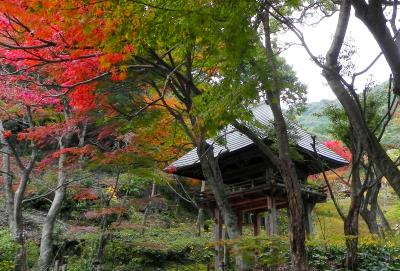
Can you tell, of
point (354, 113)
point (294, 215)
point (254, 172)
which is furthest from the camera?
point (254, 172)

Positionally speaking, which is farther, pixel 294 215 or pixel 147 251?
pixel 147 251

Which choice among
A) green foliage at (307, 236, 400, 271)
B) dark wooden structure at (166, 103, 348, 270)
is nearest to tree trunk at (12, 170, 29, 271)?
dark wooden structure at (166, 103, 348, 270)

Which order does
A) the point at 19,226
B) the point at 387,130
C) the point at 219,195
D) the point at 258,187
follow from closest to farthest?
the point at 219,195, the point at 19,226, the point at 258,187, the point at 387,130

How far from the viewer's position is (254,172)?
41.2 feet

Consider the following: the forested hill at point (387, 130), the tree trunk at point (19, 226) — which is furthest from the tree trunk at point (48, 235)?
the forested hill at point (387, 130)

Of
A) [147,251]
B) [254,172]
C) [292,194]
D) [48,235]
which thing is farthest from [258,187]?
[147,251]

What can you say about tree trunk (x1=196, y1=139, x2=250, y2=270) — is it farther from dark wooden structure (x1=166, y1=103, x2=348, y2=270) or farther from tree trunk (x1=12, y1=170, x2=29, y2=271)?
tree trunk (x1=12, y1=170, x2=29, y2=271)

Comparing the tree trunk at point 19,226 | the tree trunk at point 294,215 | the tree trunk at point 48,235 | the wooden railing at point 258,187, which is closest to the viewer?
the tree trunk at point 294,215

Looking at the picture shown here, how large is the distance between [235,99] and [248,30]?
955 millimetres

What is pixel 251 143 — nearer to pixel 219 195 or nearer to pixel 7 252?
pixel 219 195

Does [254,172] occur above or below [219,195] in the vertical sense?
above

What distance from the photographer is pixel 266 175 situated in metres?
11.7

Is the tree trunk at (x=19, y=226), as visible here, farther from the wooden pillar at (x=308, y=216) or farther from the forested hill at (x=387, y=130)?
the wooden pillar at (x=308, y=216)

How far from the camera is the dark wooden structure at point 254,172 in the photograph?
11539mm
